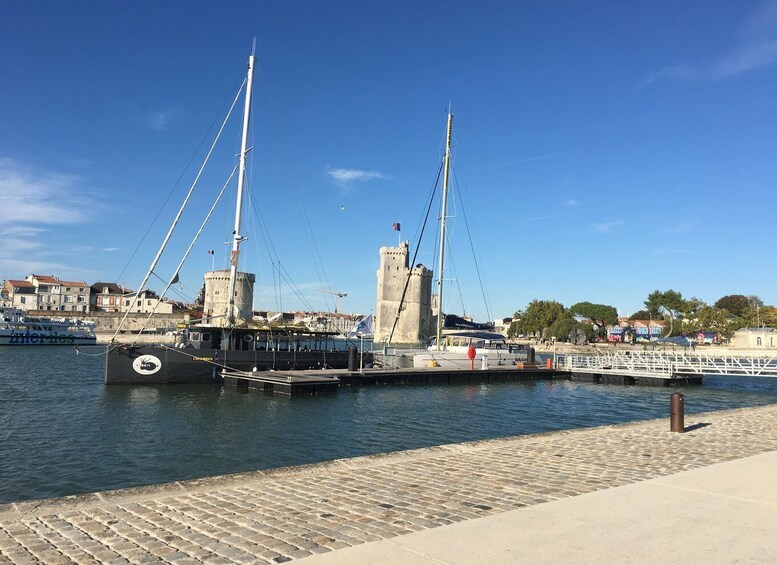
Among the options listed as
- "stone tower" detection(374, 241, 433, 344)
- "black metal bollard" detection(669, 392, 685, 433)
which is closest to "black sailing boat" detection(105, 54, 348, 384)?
"black metal bollard" detection(669, 392, 685, 433)

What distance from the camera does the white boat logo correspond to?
30344mm

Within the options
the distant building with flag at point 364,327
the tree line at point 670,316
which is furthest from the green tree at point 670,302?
the distant building with flag at point 364,327

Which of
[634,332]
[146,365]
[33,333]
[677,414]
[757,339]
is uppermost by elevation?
[634,332]

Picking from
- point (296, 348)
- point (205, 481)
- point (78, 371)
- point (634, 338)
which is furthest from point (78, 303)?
point (205, 481)

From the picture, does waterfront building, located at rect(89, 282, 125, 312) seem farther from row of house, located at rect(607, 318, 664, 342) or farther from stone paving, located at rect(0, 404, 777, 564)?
stone paving, located at rect(0, 404, 777, 564)

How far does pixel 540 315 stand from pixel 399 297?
33798 millimetres

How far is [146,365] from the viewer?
30422 mm

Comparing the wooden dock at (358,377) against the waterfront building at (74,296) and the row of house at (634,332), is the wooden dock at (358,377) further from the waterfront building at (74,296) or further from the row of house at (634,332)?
the waterfront building at (74,296)

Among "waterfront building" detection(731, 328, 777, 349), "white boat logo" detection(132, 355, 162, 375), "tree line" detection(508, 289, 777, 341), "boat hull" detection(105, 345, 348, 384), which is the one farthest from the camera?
"tree line" detection(508, 289, 777, 341)

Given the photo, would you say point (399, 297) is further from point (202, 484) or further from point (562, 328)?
point (202, 484)

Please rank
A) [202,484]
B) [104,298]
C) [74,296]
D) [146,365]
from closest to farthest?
[202,484]
[146,365]
[74,296]
[104,298]

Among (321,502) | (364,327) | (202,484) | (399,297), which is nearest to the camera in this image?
(321,502)

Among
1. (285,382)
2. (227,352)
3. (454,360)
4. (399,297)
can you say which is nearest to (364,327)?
(454,360)

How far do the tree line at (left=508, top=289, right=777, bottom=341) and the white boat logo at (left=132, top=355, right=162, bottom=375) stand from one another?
9934 cm
